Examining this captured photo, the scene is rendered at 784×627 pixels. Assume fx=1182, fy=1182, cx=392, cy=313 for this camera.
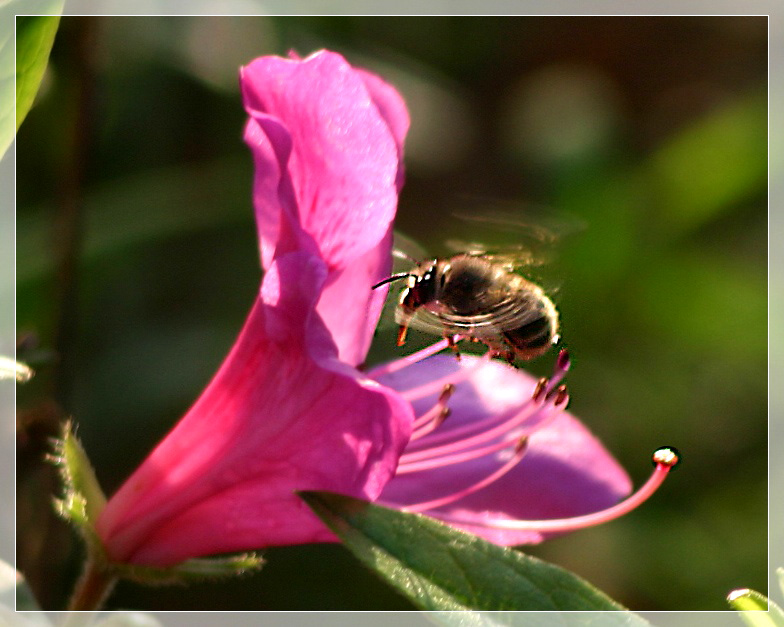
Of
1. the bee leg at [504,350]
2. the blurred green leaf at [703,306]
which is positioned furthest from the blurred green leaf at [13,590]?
the blurred green leaf at [703,306]

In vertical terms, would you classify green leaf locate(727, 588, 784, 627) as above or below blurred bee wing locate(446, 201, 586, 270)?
below

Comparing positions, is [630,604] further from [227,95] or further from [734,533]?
[227,95]

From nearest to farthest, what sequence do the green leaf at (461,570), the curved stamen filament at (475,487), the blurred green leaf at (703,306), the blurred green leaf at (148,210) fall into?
the green leaf at (461,570), the curved stamen filament at (475,487), the blurred green leaf at (148,210), the blurred green leaf at (703,306)

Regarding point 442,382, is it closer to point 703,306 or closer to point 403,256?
point 403,256

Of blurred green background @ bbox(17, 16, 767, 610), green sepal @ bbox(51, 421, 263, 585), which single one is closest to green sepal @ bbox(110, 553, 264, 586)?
green sepal @ bbox(51, 421, 263, 585)

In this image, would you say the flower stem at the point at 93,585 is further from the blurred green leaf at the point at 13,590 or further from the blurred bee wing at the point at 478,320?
the blurred bee wing at the point at 478,320

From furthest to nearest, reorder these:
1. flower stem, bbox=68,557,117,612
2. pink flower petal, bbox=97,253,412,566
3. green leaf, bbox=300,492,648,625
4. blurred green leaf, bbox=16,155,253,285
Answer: blurred green leaf, bbox=16,155,253,285, flower stem, bbox=68,557,117,612, pink flower petal, bbox=97,253,412,566, green leaf, bbox=300,492,648,625

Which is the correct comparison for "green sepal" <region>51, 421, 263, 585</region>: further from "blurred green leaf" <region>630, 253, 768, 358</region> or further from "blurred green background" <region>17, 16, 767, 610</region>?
"blurred green leaf" <region>630, 253, 768, 358</region>
